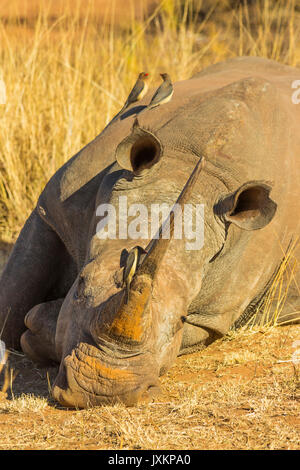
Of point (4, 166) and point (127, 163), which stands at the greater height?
point (4, 166)

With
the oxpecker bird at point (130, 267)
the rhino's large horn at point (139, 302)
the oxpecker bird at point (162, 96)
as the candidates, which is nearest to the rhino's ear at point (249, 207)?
the rhino's large horn at point (139, 302)

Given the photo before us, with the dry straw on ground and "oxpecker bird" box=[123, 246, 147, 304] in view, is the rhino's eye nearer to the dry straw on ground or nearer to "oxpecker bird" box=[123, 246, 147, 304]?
"oxpecker bird" box=[123, 246, 147, 304]

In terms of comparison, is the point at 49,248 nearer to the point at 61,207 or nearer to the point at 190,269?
the point at 61,207

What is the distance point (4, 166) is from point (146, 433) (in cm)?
463

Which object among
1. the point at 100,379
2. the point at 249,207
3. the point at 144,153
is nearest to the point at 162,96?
the point at 144,153

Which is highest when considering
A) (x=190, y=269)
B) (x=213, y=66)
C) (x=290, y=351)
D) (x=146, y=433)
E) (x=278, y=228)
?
(x=213, y=66)

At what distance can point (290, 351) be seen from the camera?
4633mm

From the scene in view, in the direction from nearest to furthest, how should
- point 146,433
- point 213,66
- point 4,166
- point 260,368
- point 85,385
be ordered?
point 146,433 → point 85,385 → point 260,368 → point 213,66 → point 4,166

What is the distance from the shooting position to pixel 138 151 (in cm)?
405

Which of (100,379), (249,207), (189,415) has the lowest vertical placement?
(189,415)

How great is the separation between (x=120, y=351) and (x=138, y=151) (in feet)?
3.55

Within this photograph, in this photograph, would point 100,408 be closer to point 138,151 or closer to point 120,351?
point 120,351

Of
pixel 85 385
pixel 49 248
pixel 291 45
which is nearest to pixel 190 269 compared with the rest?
pixel 85 385

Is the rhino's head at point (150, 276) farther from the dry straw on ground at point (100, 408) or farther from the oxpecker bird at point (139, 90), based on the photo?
the oxpecker bird at point (139, 90)
